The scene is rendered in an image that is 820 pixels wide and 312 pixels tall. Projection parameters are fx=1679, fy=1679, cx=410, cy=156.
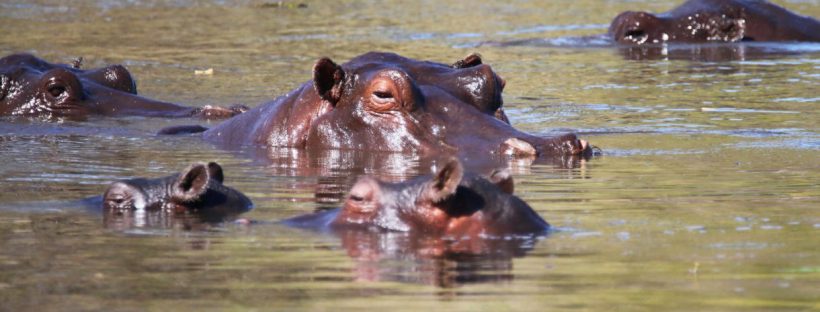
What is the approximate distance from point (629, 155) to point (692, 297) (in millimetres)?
4475

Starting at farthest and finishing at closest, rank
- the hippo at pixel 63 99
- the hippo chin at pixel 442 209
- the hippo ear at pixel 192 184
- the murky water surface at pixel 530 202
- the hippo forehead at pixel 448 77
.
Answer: the hippo at pixel 63 99, the hippo forehead at pixel 448 77, the hippo ear at pixel 192 184, the hippo chin at pixel 442 209, the murky water surface at pixel 530 202

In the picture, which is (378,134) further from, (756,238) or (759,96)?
(759,96)

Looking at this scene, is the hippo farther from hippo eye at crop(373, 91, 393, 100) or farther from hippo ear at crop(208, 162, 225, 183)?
hippo ear at crop(208, 162, 225, 183)

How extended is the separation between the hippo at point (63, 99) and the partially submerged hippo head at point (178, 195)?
16.3ft

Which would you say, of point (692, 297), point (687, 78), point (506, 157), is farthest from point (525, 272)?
point (687, 78)

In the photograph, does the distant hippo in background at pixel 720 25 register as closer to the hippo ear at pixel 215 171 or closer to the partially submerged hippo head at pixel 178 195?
the hippo ear at pixel 215 171

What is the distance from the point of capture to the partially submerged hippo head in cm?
690

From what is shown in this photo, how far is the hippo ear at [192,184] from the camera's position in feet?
22.2

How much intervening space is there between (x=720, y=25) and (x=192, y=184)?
41.6ft

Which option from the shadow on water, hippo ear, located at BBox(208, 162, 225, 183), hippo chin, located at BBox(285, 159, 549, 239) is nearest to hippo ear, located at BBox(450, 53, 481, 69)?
hippo ear, located at BBox(208, 162, 225, 183)

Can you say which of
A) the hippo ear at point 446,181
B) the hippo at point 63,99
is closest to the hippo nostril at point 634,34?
the hippo at point 63,99

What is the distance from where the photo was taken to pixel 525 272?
5.55 metres

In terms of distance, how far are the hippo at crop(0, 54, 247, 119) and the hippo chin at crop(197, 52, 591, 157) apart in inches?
100

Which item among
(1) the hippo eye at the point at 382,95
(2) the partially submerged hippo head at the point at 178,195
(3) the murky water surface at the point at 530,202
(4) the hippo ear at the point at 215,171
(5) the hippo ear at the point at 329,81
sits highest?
(5) the hippo ear at the point at 329,81
